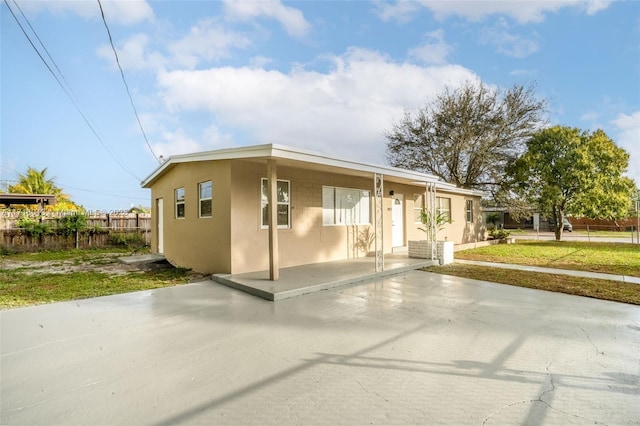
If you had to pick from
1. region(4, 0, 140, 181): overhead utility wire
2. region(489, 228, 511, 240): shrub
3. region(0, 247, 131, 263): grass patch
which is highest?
region(4, 0, 140, 181): overhead utility wire

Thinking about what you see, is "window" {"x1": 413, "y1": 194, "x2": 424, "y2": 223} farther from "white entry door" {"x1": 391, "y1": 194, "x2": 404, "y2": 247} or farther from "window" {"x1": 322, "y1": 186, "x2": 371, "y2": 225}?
"window" {"x1": 322, "y1": 186, "x2": 371, "y2": 225}

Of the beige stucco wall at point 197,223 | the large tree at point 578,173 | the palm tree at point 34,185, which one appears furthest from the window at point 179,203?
the palm tree at point 34,185

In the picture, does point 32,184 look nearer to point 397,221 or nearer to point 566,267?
point 397,221

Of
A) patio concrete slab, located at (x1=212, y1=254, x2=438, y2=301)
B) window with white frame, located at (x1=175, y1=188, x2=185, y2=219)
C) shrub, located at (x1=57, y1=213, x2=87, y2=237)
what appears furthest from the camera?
shrub, located at (x1=57, y1=213, x2=87, y2=237)

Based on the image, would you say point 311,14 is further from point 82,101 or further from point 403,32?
point 82,101

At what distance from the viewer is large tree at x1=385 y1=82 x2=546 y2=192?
16156 mm

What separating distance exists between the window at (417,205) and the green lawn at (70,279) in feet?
26.6

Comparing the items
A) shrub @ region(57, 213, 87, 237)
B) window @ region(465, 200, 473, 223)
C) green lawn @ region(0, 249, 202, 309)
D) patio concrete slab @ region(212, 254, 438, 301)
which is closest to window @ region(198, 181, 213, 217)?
green lawn @ region(0, 249, 202, 309)

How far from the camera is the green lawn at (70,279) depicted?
5.67m

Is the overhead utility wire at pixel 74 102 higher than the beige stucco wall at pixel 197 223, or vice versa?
the overhead utility wire at pixel 74 102

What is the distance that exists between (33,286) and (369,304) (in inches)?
274

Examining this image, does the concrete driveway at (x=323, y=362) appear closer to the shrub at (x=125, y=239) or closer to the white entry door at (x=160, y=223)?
the white entry door at (x=160, y=223)

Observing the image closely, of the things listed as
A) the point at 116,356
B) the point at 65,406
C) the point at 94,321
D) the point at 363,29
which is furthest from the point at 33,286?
the point at 363,29

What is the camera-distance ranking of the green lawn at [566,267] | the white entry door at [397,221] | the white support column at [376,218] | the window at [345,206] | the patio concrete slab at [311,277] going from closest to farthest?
1. the patio concrete slab at [311,277]
2. the green lawn at [566,267]
3. the white support column at [376,218]
4. the window at [345,206]
5. the white entry door at [397,221]
